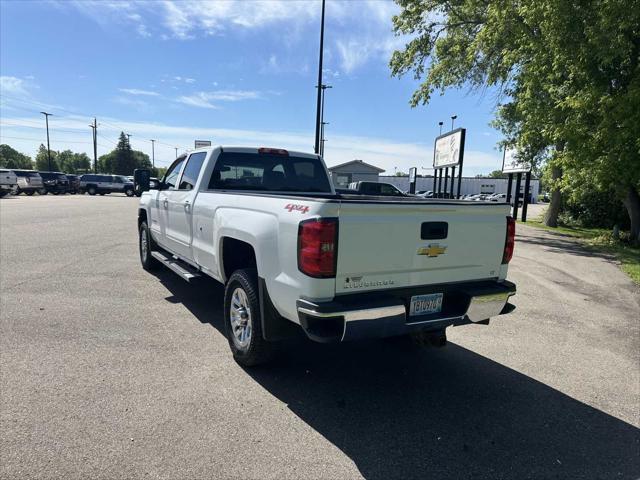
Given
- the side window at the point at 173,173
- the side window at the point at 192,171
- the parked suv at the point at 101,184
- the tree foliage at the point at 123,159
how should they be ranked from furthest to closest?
Result: 1. the tree foliage at the point at 123,159
2. the parked suv at the point at 101,184
3. the side window at the point at 173,173
4. the side window at the point at 192,171

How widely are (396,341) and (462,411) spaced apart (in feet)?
4.67

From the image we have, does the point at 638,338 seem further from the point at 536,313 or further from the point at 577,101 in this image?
the point at 577,101

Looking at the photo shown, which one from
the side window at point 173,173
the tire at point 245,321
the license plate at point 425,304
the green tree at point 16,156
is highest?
the green tree at point 16,156

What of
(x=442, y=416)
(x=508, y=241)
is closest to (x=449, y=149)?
(x=508, y=241)

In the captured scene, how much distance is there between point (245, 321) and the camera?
3.91 metres

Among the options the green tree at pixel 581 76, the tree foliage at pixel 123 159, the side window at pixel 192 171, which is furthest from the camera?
the tree foliage at pixel 123 159

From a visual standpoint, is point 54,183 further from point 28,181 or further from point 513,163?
point 513,163

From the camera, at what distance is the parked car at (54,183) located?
122ft

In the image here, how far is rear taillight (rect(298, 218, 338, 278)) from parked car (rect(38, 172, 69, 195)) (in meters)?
41.0

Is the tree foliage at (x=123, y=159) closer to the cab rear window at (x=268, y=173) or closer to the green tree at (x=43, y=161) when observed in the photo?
the green tree at (x=43, y=161)

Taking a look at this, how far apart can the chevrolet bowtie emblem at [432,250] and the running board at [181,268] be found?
A: 2.70 m

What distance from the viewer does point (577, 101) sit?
37.9ft

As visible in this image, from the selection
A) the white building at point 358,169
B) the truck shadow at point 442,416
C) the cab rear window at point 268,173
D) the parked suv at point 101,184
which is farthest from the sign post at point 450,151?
the white building at point 358,169

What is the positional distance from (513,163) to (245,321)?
2240 centimetres
